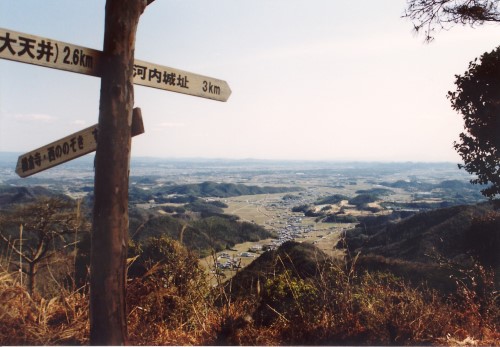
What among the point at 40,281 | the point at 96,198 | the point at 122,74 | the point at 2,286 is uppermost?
the point at 122,74

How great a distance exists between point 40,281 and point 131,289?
16264mm

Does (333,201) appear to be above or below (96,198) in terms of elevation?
below

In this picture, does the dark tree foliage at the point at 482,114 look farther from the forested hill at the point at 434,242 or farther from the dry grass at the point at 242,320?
the dry grass at the point at 242,320

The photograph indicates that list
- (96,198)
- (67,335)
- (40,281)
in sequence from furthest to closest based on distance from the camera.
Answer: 1. (40,281)
2. (67,335)
3. (96,198)

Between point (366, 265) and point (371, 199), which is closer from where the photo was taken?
point (366, 265)

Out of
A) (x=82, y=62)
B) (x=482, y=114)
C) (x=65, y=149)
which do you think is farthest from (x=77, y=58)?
(x=482, y=114)

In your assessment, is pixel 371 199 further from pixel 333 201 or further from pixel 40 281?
pixel 40 281

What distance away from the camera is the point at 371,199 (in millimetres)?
50875

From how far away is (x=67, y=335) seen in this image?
8.67ft

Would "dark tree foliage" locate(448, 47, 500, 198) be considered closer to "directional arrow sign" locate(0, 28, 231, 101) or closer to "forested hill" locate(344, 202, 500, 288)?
"forested hill" locate(344, 202, 500, 288)

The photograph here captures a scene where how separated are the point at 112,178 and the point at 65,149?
0.59 meters

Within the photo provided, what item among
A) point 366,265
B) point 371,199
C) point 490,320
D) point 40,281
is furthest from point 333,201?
point 490,320

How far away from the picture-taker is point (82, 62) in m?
2.26

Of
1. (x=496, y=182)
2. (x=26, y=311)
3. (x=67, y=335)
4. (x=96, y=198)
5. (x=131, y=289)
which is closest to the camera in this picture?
(x=96, y=198)
